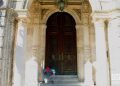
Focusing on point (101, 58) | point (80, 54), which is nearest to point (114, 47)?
point (101, 58)

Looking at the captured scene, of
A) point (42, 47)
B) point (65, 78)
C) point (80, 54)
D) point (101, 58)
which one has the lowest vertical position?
point (65, 78)

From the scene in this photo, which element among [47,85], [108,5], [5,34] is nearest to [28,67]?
[47,85]

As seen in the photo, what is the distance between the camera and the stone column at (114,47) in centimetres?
757

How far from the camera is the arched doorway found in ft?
36.6

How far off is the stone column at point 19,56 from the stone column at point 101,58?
277 centimetres

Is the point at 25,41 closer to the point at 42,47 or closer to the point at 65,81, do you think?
the point at 42,47

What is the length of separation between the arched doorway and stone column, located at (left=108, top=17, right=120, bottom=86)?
3559mm

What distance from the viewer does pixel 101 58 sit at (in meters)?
7.89

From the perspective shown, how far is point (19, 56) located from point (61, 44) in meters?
3.85

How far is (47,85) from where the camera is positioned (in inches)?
388

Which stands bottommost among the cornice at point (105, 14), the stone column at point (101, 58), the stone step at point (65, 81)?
the stone step at point (65, 81)

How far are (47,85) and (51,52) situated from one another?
6.67 ft

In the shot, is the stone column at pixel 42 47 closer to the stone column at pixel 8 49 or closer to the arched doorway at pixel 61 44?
the arched doorway at pixel 61 44

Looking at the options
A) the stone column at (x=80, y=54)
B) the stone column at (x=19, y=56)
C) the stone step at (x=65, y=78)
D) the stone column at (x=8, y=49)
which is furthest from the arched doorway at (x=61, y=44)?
the stone column at (x=8, y=49)
